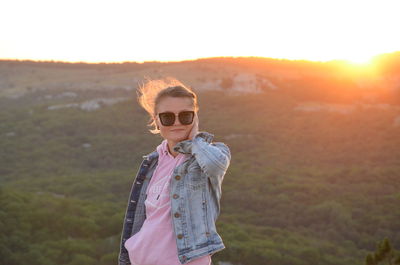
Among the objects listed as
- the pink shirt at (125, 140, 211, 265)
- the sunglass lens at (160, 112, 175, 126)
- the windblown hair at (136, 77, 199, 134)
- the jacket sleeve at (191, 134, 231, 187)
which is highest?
the windblown hair at (136, 77, 199, 134)

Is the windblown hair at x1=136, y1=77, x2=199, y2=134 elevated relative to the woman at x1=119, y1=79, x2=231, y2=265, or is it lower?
elevated

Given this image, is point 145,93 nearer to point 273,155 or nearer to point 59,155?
point 273,155

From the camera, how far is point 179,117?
2551 millimetres

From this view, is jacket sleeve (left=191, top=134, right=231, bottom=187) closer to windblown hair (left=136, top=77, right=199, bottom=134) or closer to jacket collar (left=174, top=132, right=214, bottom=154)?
jacket collar (left=174, top=132, right=214, bottom=154)

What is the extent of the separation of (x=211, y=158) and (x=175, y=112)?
0.35 meters

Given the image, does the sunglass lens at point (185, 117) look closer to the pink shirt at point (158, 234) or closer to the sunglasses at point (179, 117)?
the sunglasses at point (179, 117)

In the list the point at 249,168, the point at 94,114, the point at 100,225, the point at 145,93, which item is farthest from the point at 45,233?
the point at 94,114

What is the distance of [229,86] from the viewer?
4194 centimetres

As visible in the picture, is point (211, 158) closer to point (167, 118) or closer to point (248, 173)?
point (167, 118)

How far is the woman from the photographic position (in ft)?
7.68

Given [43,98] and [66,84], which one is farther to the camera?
[66,84]

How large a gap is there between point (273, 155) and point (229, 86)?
20672mm

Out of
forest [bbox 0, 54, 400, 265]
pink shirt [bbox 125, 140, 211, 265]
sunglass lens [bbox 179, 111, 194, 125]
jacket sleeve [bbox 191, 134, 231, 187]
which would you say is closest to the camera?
jacket sleeve [bbox 191, 134, 231, 187]

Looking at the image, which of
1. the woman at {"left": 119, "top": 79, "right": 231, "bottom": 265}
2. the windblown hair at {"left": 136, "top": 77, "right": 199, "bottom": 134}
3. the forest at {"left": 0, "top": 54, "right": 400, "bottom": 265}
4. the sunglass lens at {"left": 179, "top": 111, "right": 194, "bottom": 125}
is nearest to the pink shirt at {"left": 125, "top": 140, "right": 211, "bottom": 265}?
the woman at {"left": 119, "top": 79, "right": 231, "bottom": 265}
